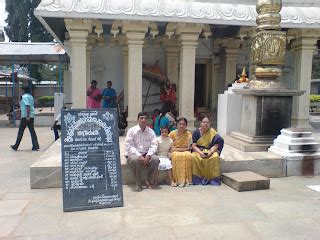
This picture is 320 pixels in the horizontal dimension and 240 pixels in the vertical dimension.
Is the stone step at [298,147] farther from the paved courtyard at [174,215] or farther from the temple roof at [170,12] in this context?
Answer: the temple roof at [170,12]

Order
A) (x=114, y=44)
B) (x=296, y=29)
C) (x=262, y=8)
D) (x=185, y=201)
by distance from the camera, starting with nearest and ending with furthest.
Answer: (x=185, y=201) < (x=262, y=8) < (x=296, y=29) < (x=114, y=44)

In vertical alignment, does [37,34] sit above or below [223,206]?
above

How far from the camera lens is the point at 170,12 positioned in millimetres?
8812

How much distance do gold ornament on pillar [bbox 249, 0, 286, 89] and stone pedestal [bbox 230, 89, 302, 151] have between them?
0.27 meters

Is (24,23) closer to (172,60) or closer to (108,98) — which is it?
(172,60)

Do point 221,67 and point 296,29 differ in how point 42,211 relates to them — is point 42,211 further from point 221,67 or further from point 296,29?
point 221,67

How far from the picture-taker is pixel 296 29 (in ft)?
33.9

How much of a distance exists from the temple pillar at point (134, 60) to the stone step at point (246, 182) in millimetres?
3865

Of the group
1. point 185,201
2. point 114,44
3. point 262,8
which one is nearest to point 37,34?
point 114,44

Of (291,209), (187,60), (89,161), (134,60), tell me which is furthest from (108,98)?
(291,209)

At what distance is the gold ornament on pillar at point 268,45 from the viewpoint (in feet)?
24.4

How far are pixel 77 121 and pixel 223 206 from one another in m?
2.39

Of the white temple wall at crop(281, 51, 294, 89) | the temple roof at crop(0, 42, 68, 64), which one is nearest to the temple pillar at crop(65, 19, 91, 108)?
the white temple wall at crop(281, 51, 294, 89)

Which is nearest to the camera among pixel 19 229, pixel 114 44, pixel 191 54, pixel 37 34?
pixel 19 229
